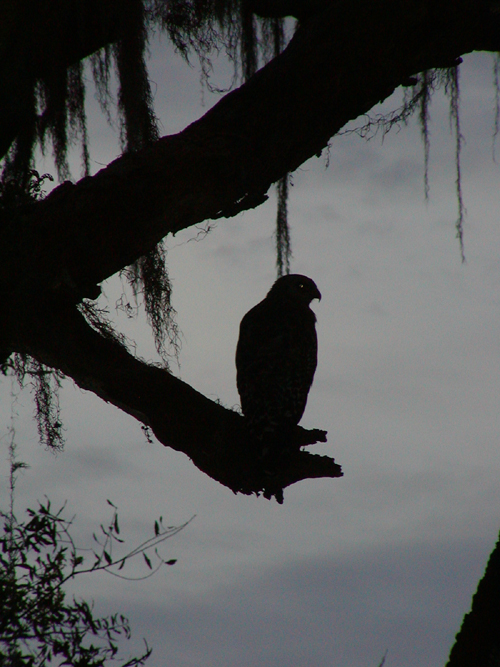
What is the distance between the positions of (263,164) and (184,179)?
0.43 meters

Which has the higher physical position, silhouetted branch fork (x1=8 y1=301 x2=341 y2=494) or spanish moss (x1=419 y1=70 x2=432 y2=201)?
spanish moss (x1=419 y1=70 x2=432 y2=201)

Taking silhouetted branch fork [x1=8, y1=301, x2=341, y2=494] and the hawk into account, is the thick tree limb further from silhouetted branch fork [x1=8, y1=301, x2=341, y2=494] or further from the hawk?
the hawk

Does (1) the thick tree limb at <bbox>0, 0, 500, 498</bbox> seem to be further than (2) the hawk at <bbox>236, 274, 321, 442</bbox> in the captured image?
No

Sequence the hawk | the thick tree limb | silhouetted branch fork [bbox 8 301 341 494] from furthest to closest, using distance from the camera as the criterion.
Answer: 1. the hawk
2. the thick tree limb
3. silhouetted branch fork [bbox 8 301 341 494]

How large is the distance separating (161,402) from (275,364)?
988 millimetres

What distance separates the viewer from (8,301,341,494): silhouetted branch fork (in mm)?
3607

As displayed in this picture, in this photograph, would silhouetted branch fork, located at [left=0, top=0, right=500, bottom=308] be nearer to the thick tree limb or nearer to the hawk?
the thick tree limb

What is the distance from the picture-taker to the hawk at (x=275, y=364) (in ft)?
13.0

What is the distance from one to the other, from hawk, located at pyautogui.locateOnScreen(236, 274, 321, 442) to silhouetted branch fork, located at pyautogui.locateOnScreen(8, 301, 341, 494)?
0.44 feet

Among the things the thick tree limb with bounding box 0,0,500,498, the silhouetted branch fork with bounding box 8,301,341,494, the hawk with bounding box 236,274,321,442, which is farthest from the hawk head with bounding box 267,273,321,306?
the silhouetted branch fork with bounding box 8,301,341,494

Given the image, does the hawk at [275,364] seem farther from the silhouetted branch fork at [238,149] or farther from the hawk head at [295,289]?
the silhouetted branch fork at [238,149]

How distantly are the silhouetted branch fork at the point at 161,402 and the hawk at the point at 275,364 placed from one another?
0.14 meters

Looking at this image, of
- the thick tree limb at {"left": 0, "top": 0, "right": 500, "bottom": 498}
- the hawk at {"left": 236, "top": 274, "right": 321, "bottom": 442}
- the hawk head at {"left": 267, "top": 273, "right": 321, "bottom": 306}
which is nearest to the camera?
the thick tree limb at {"left": 0, "top": 0, "right": 500, "bottom": 498}

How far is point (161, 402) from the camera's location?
12.2 ft
